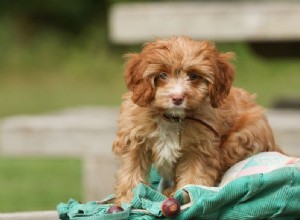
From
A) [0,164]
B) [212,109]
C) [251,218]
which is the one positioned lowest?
[0,164]

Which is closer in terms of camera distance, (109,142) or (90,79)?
(109,142)

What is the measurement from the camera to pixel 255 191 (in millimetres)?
4367

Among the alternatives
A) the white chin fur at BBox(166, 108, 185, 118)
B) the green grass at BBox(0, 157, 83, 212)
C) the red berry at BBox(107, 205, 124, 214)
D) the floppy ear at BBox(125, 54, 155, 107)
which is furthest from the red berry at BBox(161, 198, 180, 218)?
the green grass at BBox(0, 157, 83, 212)

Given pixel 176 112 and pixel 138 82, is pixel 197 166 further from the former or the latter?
pixel 138 82

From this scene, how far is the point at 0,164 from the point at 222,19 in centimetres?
400

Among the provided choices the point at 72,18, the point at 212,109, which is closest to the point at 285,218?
the point at 212,109

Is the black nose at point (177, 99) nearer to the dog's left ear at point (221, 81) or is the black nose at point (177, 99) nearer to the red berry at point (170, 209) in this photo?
the dog's left ear at point (221, 81)

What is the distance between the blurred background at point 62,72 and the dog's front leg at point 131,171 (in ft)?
11.4

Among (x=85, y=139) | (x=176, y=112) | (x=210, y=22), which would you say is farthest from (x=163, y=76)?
(x=210, y=22)

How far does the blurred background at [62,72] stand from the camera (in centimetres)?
1003

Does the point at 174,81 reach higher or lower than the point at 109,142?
higher

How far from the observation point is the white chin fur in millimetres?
4582

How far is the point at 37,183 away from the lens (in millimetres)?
9945

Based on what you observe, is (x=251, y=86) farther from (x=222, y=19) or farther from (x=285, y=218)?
(x=285, y=218)
